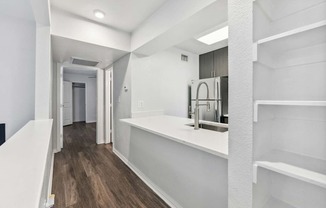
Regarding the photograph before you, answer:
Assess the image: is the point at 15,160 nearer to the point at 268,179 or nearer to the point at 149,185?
the point at 268,179

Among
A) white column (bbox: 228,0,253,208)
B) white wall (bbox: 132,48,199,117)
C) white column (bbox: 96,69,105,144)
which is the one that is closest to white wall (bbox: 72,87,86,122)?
white column (bbox: 96,69,105,144)

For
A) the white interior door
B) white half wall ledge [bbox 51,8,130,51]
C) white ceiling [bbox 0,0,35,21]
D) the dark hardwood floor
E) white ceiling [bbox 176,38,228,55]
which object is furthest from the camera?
the white interior door

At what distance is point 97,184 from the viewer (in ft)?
6.99

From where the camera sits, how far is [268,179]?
0.98 metres

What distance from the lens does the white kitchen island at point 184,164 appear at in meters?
1.18

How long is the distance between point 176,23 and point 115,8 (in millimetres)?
878

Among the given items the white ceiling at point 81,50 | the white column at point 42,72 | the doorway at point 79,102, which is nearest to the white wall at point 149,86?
the white ceiling at point 81,50

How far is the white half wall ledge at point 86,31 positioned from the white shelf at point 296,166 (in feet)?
8.04

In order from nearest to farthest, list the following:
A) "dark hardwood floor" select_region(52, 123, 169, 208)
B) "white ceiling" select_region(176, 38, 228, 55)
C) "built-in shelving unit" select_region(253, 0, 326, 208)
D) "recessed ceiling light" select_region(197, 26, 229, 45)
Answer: "built-in shelving unit" select_region(253, 0, 326, 208), "dark hardwood floor" select_region(52, 123, 169, 208), "recessed ceiling light" select_region(197, 26, 229, 45), "white ceiling" select_region(176, 38, 228, 55)

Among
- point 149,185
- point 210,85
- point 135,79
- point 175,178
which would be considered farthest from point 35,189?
point 210,85

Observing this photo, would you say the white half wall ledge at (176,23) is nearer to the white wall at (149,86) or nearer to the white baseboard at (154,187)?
the white wall at (149,86)

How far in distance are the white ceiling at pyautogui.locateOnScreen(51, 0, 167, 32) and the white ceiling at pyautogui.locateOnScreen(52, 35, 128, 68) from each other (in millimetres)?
381

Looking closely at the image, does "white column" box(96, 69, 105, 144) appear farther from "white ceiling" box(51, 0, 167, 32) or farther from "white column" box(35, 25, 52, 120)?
"white column" box(35, 25, 52, 120)

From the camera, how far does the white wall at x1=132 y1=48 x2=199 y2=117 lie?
107 inches
